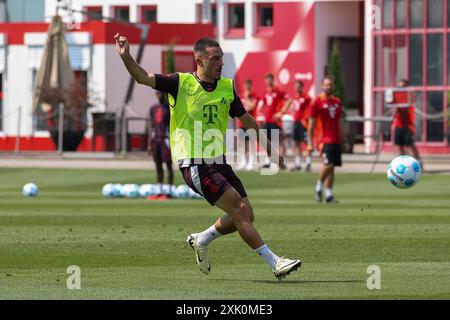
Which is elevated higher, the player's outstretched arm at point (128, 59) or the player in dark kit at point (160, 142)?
the player's outstretched arm at point (128, 59)

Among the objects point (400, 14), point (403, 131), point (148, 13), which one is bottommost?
point (403, 131)

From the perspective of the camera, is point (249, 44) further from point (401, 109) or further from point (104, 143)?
point (401, 109)

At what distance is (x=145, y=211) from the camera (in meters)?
24.8

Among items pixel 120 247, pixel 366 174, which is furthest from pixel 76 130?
pixel 120 247

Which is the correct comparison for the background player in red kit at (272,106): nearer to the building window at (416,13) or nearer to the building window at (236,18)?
the building window at (416,13)

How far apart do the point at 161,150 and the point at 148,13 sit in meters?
32.2

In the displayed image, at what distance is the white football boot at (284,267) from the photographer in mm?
13977

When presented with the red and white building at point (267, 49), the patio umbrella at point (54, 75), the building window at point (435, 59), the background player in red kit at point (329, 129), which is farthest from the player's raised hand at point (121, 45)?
the building window at point (435, 59)

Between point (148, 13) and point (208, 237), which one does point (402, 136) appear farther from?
point (148, 13)

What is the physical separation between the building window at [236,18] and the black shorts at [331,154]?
31.6 meters

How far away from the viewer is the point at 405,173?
17.7 m

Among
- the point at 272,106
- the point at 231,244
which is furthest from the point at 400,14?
the point at 231,244

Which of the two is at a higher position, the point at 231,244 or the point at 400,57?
the point at 400,57
